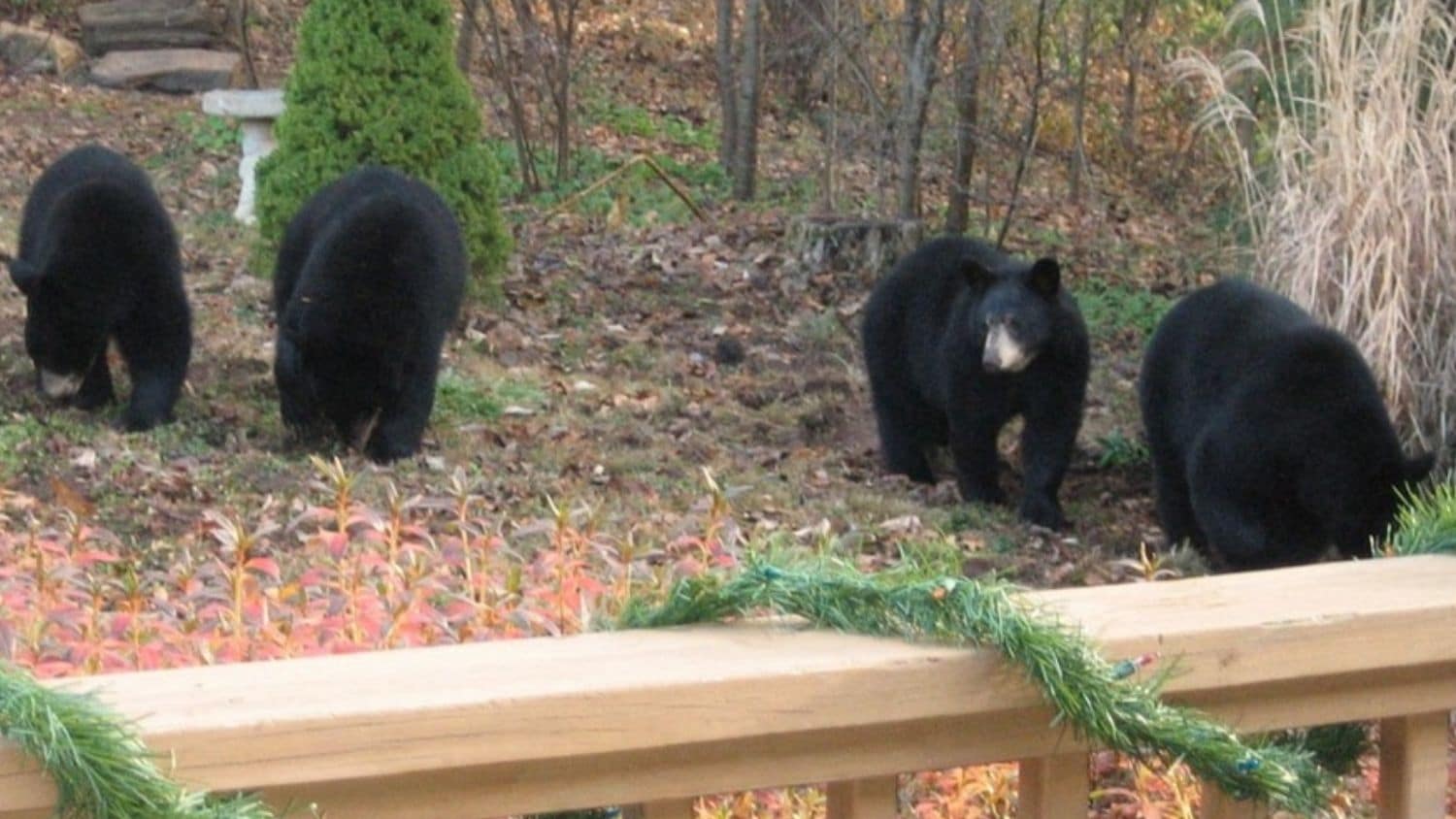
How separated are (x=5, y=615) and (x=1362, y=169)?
19.5 ft

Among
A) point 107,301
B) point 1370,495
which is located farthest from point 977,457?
point 107,301

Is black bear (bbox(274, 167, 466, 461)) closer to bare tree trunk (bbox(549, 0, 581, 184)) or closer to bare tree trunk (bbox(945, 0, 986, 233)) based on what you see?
bare tree trunk (bbox(945, 0, 986, 233))

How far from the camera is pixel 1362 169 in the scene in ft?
27.5

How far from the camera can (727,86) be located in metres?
16.4

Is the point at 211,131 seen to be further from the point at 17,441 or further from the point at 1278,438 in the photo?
the point at 1278,438

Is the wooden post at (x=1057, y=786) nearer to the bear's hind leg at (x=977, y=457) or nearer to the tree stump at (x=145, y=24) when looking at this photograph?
the bear's hind leg at (x=977, y=457)

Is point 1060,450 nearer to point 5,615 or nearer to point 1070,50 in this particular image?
point 5,615

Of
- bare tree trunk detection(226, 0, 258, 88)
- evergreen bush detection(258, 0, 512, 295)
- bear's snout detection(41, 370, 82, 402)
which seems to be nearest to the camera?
bear's snout detection(41, 370, 82, 402)

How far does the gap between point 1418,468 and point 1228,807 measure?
15.9 feet

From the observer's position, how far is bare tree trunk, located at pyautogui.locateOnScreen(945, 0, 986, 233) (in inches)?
498

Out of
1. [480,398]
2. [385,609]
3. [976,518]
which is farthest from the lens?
[480,398]

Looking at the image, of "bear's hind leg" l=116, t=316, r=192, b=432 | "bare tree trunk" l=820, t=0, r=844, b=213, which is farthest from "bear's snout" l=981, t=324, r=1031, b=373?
"bare tree trunk" l=820, t=0, r=844, b=213

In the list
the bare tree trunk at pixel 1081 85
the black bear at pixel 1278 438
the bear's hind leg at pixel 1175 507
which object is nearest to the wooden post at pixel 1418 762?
the black bear at pixel 1278 438

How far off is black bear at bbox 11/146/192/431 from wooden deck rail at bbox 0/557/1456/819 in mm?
7182
